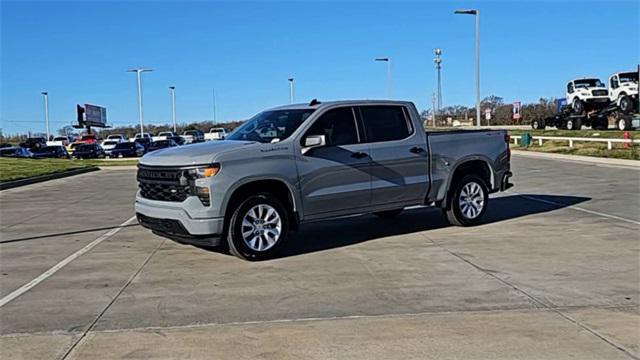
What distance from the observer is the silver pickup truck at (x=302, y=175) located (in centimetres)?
813

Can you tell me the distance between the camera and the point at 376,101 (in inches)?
387

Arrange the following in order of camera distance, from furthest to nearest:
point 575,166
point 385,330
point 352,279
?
point 575,166 → point 352,279 → point 385,330

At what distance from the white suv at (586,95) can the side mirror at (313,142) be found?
39.2 m

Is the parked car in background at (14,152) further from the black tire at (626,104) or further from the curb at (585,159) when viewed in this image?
the black tire at (626,104)

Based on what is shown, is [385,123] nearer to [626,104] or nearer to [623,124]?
[626,104]

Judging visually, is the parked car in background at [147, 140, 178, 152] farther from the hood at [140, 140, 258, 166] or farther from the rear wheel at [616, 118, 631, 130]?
the hood at [140, 140, 258, 166]

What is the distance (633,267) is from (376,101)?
13.4 feet

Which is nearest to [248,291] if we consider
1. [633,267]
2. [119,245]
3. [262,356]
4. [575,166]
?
[262,356]

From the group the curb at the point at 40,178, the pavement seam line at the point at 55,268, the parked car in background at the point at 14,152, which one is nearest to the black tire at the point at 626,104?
the curb at the point at 40,178

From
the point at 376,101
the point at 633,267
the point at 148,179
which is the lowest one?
the point at 633,267

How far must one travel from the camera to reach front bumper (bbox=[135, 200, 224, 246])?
804 cm

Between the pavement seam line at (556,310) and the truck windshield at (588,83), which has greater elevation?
the truck windshield at (588,83)

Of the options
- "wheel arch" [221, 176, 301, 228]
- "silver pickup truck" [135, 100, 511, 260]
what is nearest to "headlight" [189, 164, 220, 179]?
"silver pickup truck" [135, 100, 511, 260]

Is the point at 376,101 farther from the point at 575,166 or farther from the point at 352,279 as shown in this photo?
the point at 575,166
